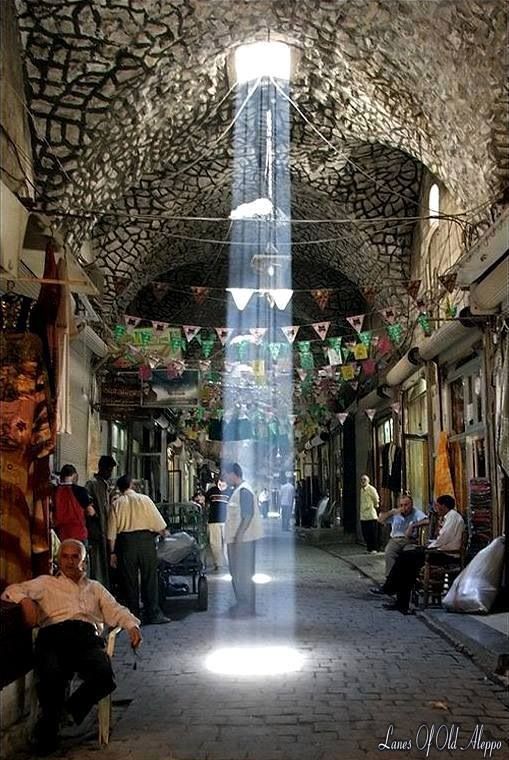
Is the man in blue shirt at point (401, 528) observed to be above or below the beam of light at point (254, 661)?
above

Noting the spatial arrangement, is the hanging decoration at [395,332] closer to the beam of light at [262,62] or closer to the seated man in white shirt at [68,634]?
the beam of light at [262,62]

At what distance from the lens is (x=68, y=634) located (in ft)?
15.2

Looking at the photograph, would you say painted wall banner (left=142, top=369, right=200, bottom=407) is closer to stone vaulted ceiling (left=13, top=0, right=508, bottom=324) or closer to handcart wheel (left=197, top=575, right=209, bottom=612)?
stone vaulted ceiling (left=13, top=0, right=508, bottom=324)

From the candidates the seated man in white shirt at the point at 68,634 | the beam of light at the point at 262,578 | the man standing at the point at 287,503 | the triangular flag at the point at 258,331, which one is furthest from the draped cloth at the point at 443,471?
the man standing at the point at 287,503

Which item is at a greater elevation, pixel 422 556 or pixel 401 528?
pixel 401 528

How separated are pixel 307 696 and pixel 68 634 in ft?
6.33

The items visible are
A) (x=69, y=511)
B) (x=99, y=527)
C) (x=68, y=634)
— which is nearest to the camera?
(x=68, y=634)

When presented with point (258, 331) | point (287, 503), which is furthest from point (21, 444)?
point (287, 503)

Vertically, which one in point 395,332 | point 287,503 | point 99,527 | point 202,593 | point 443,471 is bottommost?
point 202,593

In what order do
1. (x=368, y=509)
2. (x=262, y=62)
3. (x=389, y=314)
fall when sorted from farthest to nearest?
1. (x=368, y=509)
2. (x=389, y=314)
3. (x=262, y=62)

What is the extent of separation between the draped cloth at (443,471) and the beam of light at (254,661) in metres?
5.47

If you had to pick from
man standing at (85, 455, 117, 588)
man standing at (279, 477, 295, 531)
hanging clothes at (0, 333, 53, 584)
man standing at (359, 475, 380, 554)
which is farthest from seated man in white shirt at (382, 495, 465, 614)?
man standing at (279, 477, 295, 531)

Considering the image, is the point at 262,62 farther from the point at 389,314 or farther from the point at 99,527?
the point at 99,527

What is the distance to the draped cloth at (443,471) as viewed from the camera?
12.0m
